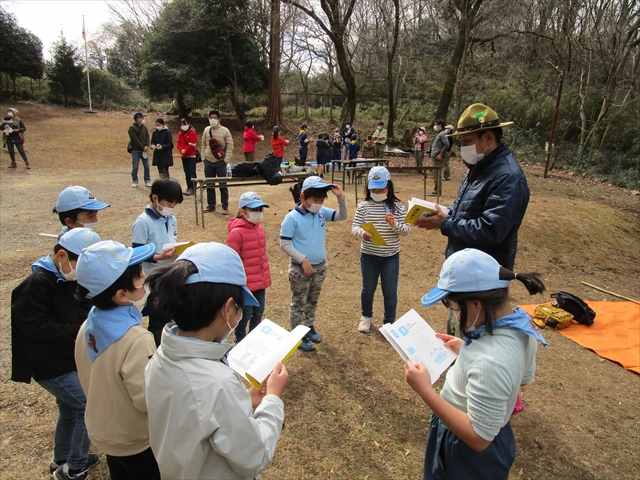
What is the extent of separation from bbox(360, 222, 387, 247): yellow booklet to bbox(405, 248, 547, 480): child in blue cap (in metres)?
2.33

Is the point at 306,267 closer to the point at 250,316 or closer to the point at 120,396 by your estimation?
the point at 250,316

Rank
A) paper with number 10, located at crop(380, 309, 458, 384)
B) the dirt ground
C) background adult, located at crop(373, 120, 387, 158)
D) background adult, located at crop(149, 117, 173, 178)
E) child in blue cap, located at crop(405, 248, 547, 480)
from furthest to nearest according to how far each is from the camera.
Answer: background adult, located at crop(373, 120, 387, 158) → background adult, located at crop(149, 117, 173, 178) → the dirt ground → paper with number 10, located at crop(380, 309, 458, 384) → child in blue cap, located at crop(405, 248, 547, 480)

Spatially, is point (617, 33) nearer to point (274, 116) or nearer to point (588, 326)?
point (274, 116)

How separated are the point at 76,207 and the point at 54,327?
1.07 meters

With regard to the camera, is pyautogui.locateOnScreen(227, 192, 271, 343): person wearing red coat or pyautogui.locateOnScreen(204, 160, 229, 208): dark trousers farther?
pyautogui.locateOnScreen(204, 160, 229, 208): dark trousers

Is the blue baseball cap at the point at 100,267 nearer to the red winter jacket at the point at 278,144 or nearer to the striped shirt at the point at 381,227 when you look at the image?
the striped shirt at the point at 381,227

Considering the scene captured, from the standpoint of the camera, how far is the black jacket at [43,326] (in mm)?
2250

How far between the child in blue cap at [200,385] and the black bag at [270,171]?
21.4 feet

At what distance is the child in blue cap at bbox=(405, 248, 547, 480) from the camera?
1.58m

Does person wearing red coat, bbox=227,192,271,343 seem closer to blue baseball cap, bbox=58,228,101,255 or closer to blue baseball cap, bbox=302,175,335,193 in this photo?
blue baseball cap, bbox=302,175,335,193

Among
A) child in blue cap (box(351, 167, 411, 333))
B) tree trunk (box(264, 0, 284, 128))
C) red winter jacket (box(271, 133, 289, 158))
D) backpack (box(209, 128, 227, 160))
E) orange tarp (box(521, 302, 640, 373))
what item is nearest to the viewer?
child in blue cap (box(351, 167, 411, 333))

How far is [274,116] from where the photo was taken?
21500 millimetres

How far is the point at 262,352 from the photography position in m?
1.86

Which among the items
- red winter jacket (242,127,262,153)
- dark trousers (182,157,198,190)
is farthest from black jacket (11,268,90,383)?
red winter jacket (242,127,262,153)
